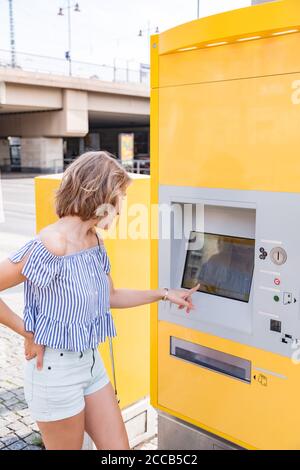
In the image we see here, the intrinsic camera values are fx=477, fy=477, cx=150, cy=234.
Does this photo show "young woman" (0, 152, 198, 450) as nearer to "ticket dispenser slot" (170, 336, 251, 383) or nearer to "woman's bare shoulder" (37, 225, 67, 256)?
"woman's bare shoulder" (37, 225, 67, 256)

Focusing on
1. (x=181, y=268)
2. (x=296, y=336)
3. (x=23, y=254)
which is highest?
(x=23, y=254)

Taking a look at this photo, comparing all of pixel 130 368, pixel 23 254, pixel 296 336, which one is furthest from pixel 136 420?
pixel 23 254

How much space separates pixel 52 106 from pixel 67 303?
21.4 m

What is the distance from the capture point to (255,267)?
1899 mm

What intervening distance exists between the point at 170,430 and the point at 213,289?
870 mm

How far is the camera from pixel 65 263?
1727 mm

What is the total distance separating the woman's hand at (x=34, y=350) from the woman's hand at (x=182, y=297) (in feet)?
2.01

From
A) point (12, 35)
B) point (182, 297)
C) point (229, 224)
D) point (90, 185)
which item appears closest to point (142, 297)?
point (182, 297)

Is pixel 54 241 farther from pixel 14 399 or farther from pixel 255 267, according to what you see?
pixel 14 399

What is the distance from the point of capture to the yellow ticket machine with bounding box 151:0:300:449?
176cm

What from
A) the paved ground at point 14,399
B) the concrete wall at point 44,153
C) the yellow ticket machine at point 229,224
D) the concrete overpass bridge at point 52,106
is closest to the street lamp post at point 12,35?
the concrete overpass bridge at point 52,106

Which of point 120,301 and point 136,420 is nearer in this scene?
point 120,301

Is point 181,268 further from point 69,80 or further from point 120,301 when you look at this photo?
point 69,80

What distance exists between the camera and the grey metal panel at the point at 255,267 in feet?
5.87
